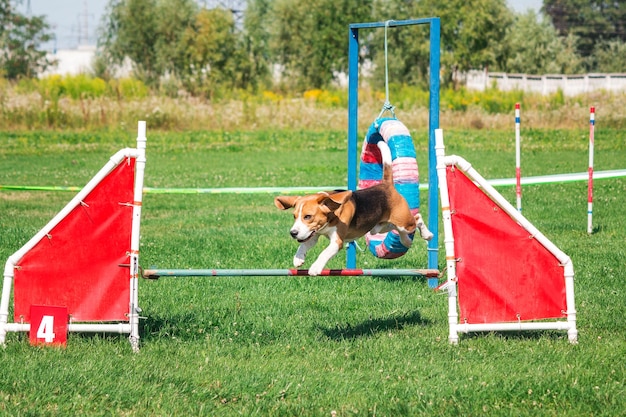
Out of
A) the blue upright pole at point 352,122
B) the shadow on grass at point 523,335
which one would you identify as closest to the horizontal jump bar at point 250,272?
the shadow on grass at point 523,335

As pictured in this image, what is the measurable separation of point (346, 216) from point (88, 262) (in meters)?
1.95

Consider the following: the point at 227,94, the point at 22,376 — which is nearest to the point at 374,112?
the point at 227,94

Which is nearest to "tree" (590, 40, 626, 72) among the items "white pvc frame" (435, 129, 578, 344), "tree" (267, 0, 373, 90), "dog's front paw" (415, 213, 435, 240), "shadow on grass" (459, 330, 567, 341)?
"tree" (267, 0, 373, 90)

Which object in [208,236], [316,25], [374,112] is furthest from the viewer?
[316,25]

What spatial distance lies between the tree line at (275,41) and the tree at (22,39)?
2.8 inches

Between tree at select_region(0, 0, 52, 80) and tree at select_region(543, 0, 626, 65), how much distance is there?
172ft

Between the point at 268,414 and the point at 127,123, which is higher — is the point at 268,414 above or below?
below

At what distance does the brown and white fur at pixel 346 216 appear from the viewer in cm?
623

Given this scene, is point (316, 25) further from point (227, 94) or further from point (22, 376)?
point (22, 376)

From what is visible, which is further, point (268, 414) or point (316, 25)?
point (316, 25)

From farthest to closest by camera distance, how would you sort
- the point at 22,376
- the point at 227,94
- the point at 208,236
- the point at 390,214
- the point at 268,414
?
the point at 227,94 < the point at 208,236 < the point at 390,214 < the point at 22,376 < the point at 268,414

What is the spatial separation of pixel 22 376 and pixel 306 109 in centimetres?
2787

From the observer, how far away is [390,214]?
716cm

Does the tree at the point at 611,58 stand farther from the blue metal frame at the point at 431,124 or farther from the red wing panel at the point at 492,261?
the red wing panel at the point at 492,261
